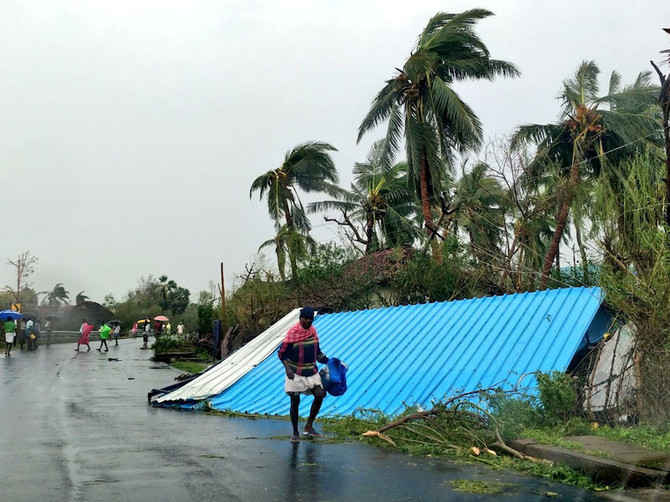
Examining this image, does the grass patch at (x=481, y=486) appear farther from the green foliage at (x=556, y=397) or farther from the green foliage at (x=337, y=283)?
the green foliage at (x=337, y=283)

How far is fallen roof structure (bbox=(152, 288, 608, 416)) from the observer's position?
1113 cm

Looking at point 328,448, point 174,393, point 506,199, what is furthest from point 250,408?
point 506,199

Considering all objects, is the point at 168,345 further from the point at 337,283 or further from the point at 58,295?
the point at 58,295

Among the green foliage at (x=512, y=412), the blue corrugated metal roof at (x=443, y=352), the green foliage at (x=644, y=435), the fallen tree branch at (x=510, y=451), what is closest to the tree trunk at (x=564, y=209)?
the blue corrugated metal roof at (x=443, y=352)

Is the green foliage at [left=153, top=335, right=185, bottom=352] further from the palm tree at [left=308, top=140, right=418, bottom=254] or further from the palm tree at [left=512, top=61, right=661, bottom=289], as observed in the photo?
the palm tree at [left=512, top=61, right=661, bottom=289]

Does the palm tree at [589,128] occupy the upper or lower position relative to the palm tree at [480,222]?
upper

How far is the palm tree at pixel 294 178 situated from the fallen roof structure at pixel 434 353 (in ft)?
66.6

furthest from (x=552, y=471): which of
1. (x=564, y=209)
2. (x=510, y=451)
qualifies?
(x=564, y=209)

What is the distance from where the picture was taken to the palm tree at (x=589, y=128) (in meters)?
25.5

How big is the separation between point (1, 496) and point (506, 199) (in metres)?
18.0

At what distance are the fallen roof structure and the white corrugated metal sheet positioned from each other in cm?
4

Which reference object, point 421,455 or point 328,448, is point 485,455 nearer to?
point 421,455

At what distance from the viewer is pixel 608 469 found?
22.2 ft

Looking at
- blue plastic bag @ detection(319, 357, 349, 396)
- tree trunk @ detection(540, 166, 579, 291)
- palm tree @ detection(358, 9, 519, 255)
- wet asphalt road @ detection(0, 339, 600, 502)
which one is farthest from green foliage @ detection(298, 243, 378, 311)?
blue plastic bag @ detection(319, 357, 349, 396)
